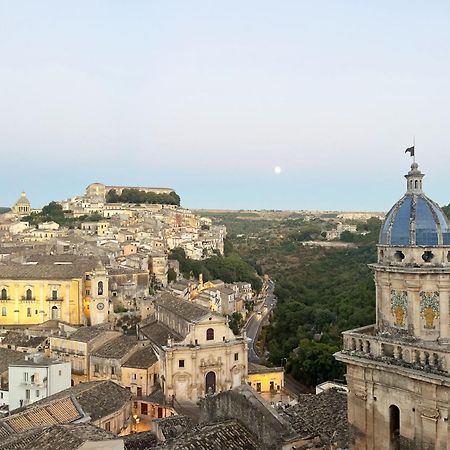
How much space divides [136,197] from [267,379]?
287 ft

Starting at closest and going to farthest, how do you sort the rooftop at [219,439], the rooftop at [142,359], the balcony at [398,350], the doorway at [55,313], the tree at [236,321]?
the balcony at [398,350] → the rooftop at [219,439] → the rooftop at [142,359] → the doorway at [55,313] → the tree at [236,321]

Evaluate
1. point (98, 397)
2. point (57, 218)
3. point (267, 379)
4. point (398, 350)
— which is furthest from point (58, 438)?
point (57, 218)

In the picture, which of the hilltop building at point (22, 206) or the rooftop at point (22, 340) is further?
the hilltop building at point (22, 206)

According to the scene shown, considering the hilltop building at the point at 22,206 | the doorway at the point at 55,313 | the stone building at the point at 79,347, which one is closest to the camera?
the stone building at the point at 79,347

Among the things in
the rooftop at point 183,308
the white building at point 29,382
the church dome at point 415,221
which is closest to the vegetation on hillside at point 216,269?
the rooftop at point 183,308

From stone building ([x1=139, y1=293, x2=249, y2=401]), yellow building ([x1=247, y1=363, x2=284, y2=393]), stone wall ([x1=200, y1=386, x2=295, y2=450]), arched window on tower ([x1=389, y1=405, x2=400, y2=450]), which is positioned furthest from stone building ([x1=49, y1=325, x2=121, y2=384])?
arched window on tower ([x1=389, y1=405, x2=400, y2=450])

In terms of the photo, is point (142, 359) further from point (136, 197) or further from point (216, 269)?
point (136, 197)

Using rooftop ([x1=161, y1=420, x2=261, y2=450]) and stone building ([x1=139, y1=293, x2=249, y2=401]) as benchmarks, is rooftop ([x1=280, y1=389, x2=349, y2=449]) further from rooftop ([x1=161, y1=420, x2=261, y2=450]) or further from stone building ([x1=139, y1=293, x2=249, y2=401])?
stone building ([x1=139, y1=293, x2=249, y2=401])

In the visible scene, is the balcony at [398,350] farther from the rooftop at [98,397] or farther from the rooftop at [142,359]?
the rooftop at [142,359]

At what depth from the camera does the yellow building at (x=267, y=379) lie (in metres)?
44.6

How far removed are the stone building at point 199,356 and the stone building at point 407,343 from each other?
2674 centimetres

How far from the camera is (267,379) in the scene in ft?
147

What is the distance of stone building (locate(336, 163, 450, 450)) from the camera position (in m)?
13.8

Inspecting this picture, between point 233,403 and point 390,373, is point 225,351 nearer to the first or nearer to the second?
point 233,403
